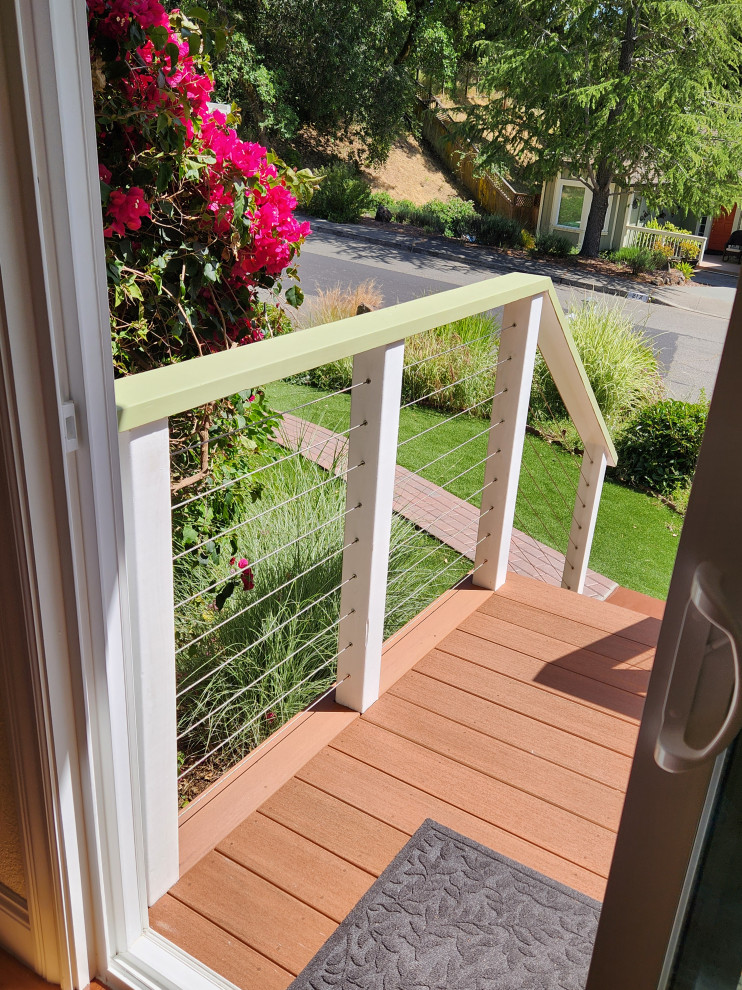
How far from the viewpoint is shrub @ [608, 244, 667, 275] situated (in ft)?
48.3

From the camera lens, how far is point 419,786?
1.89m

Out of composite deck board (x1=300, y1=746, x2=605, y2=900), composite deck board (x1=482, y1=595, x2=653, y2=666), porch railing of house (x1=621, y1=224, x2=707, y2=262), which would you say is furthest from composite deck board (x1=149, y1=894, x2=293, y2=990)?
porch railing of house (x1=621, y1=224, x2=707, y2=262)

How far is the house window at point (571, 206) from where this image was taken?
58.7ft

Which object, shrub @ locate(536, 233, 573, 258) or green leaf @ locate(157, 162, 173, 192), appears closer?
green leaf @ locate(157, 162, 173, 192)

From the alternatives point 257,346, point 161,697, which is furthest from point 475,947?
point 257,346

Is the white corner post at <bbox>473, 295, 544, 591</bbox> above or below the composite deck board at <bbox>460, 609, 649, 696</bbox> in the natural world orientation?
above

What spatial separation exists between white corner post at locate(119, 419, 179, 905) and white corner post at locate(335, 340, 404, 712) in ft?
1.89

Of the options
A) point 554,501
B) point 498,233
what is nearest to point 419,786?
point 554,501

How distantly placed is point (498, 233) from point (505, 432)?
14848 mm

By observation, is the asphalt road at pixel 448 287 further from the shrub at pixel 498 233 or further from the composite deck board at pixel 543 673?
the composite deck board at pixel 543 673

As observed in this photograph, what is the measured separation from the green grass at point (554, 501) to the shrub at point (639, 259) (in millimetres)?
9132

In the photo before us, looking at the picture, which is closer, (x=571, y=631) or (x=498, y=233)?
(x=571, y=631)

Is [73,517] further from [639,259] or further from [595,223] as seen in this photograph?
[595,223]

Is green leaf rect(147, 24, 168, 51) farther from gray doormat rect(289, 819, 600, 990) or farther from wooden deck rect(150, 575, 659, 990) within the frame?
gray doormat rect(289, 819, 600, 990)
